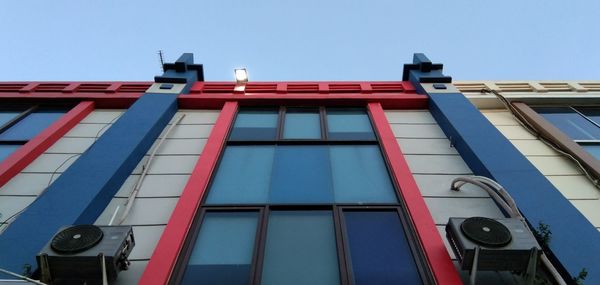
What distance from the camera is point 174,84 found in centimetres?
841

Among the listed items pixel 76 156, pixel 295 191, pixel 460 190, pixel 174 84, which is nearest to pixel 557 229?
pixel 460 190

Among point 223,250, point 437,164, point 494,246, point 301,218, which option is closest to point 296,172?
point 301,218

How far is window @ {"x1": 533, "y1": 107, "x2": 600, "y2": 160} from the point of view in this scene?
678cm

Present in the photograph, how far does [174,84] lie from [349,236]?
5390mm

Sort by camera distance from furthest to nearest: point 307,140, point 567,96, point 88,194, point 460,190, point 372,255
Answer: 1. point 567,96
2. point 307,140
3. point 460,190
4. point 88,194
5. point 372,255

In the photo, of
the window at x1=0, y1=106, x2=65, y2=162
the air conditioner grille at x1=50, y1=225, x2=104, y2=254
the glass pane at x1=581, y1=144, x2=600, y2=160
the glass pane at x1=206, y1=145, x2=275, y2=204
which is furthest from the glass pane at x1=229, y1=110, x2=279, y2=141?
the glass pane at x1=581, y1=144, x2=600, y2=160

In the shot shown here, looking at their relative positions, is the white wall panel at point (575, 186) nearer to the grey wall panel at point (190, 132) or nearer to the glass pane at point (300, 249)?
the glass pane at point (300, 249)

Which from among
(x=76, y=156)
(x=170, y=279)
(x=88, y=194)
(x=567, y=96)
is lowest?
(x=170, y=279)

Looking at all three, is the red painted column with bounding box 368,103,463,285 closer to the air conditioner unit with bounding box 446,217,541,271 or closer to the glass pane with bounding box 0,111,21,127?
the air conditioner unit with bounding box 446,217,541,271

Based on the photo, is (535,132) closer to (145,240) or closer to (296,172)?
(296,172)

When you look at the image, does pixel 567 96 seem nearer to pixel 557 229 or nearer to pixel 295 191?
pixel 557 229

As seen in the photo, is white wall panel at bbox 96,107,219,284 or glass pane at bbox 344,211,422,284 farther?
white wall panel at bbox 96,107,219,284

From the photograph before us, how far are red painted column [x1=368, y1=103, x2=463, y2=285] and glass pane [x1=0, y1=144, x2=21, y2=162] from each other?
574 cm

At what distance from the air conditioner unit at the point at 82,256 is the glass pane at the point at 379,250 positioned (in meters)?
2.17
